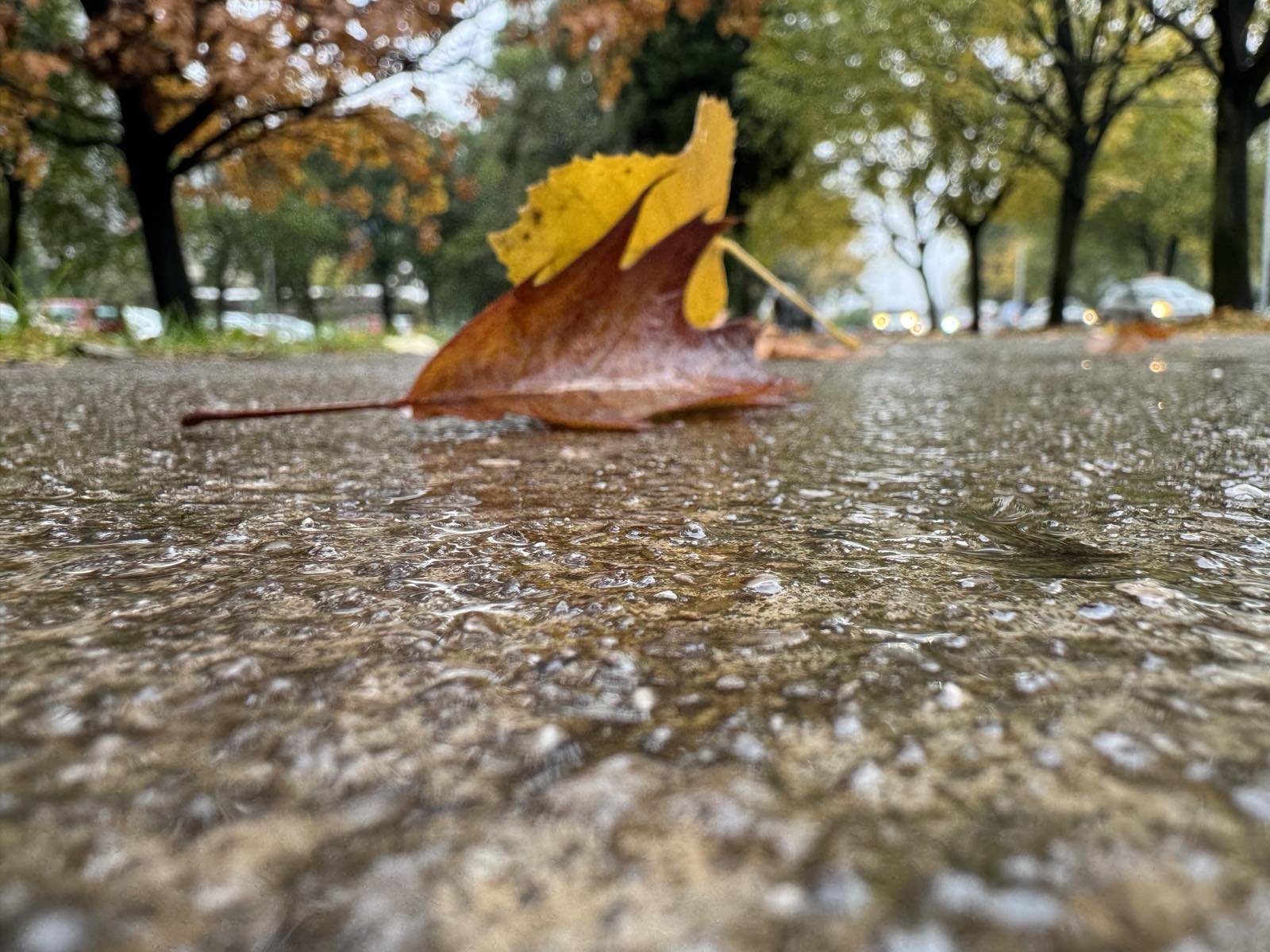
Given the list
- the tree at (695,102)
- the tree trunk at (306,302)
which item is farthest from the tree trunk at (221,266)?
the tree at (695,102)

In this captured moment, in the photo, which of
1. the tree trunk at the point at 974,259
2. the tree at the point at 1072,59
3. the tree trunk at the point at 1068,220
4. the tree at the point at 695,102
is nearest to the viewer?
the tree at the point at 1072,59

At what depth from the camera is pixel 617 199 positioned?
45.5 inches

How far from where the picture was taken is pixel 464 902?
221mm

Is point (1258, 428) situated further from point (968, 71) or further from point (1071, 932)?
point (968, 71)

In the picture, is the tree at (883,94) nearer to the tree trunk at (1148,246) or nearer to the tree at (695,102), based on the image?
the tree at (695,102)

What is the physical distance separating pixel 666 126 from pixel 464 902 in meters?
16.6

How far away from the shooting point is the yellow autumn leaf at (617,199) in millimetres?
1104

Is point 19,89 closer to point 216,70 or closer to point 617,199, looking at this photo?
point 216,70

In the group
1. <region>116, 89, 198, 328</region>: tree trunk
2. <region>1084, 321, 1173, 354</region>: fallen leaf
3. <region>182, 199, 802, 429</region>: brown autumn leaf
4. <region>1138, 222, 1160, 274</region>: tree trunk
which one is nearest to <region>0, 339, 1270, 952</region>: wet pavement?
<region>182, 199, 802, 429</region>: brown autumn leaf

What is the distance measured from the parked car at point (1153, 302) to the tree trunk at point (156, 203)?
15951 mm

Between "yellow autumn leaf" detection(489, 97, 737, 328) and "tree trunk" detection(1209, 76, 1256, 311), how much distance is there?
10777 mm

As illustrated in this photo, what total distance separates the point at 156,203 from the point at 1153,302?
19.8 meters

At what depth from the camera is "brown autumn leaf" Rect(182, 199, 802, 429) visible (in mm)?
1134

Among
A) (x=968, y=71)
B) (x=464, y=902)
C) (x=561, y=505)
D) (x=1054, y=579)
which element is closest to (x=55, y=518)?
(x=561, y=505)
